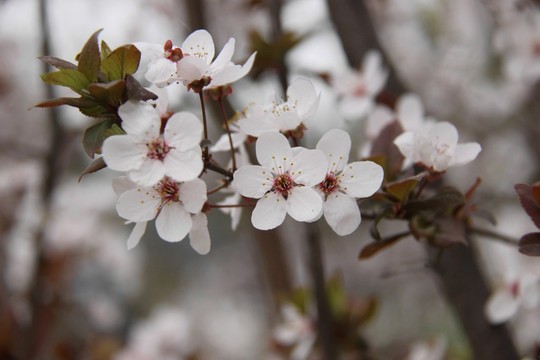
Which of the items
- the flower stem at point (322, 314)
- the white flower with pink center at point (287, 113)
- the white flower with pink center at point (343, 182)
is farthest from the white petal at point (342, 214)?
the flower stem at point (322, 314)

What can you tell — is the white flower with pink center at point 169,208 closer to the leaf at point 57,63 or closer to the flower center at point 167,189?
the flower center at point 167,189

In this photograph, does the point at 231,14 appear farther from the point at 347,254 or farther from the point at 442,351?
the point at 347,254

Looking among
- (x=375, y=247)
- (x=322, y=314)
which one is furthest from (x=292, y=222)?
(x=375, y=247)

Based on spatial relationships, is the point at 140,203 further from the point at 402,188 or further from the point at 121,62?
the point at 402,188

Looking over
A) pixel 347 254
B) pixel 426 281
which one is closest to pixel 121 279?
pixel 347 254

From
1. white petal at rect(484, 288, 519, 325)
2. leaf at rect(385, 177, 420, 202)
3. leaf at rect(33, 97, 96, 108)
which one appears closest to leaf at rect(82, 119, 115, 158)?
leaf at rect(33, 97, 96, 108)
